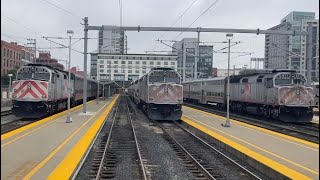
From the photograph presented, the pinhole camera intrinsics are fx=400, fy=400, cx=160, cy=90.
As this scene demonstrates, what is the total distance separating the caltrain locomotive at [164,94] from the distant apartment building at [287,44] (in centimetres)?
827

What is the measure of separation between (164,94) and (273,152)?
48.4 feet

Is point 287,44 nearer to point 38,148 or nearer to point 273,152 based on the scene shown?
point 273,152

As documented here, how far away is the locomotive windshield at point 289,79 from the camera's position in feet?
95.2

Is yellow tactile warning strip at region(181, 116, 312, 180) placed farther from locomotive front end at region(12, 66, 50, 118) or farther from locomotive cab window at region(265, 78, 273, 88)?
locomotive front end at region(12, 66, 50, 118)

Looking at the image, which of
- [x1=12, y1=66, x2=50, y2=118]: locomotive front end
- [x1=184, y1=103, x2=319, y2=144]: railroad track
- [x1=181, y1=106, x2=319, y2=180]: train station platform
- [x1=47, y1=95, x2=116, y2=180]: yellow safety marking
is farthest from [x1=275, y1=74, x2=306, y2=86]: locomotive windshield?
[x1=47, y1=95, x2=116, y2=180]: yellow safety marking

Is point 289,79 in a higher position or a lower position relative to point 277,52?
lower

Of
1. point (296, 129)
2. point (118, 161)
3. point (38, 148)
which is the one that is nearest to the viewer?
point (118, 161)

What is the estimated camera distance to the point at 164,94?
2797cm

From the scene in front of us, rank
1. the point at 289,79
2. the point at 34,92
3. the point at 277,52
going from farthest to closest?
1. the point at 277,52
2. the point at 289,79
3. the point at 34,92

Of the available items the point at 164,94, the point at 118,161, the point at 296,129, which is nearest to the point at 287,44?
the point at 296,129

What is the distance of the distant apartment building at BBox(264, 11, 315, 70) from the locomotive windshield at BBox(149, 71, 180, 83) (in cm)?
803

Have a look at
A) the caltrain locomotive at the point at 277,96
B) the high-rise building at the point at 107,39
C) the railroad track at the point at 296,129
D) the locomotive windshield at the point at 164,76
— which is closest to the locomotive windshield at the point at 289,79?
the caltrain locomotive at the point at 277,96

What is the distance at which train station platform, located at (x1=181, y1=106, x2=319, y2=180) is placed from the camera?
34.7ft

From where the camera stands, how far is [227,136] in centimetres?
1873
